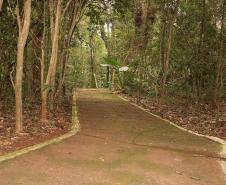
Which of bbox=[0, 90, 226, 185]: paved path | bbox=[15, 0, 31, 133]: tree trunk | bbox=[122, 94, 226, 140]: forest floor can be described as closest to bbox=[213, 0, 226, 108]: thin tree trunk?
bbox=[122, 94, 226, 140]: forest floor

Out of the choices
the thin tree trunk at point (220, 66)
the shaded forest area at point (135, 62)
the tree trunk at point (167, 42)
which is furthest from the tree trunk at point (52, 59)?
the thin tree trunk at point (220, 66)

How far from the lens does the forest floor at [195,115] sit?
11.4 metres

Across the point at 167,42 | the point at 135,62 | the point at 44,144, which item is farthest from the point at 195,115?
the point at 135,62

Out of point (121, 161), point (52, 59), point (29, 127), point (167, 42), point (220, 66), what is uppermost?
point (167, 42)

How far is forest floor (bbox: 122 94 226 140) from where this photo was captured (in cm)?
1140

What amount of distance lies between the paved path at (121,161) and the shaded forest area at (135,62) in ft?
3.24

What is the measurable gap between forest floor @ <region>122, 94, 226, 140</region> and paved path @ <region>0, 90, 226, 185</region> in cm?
104

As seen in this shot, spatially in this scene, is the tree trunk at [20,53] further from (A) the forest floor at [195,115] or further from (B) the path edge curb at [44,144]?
(A) the forest floor at [195,115]

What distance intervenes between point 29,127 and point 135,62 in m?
11.6

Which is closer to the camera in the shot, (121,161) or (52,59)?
(121,161)

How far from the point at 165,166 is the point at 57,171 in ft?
6.02

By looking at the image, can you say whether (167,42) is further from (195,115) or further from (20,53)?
(20,53)

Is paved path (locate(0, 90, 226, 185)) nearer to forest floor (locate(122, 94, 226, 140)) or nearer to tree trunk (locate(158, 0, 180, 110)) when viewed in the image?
forest floor (locate(122, 94, 226, 140))

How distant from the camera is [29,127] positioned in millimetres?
9812
